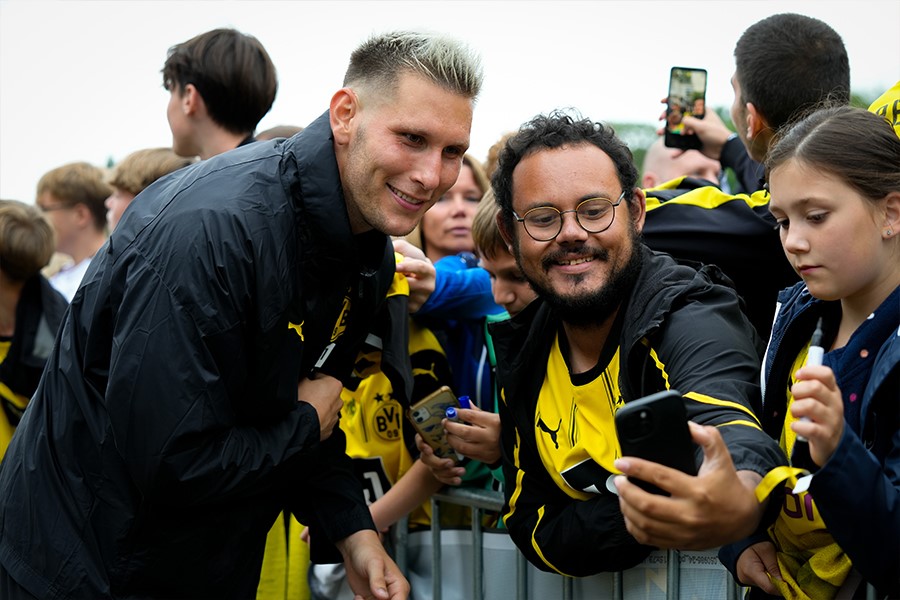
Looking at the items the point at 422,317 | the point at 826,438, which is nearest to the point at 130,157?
the point at 422,317

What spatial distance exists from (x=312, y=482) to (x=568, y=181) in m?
1.37

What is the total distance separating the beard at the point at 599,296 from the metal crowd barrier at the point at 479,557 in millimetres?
746

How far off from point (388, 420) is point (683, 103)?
1.81 metres

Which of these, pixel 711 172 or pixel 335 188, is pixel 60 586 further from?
pixel 711 172

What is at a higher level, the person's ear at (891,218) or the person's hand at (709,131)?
the person's ear at (891,218)

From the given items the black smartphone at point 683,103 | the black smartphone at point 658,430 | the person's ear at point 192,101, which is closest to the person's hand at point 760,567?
the black smartphone at point 658,430

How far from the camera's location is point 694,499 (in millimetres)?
2006

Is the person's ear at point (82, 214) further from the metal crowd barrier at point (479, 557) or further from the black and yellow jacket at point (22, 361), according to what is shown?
the metal crowd barrier at point (479, 557)

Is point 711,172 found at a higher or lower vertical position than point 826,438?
lower

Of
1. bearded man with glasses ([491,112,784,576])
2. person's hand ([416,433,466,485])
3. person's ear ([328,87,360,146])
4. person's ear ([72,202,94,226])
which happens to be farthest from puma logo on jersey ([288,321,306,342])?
person's ear ([72,202,94,226])

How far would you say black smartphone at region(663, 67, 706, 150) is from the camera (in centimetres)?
420

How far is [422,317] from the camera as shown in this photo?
164 inches

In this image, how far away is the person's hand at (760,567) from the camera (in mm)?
2596

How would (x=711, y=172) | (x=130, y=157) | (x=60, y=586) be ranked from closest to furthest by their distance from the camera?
(x=60, y=586) < (x=130, y=157) < (x=711, y=172)
